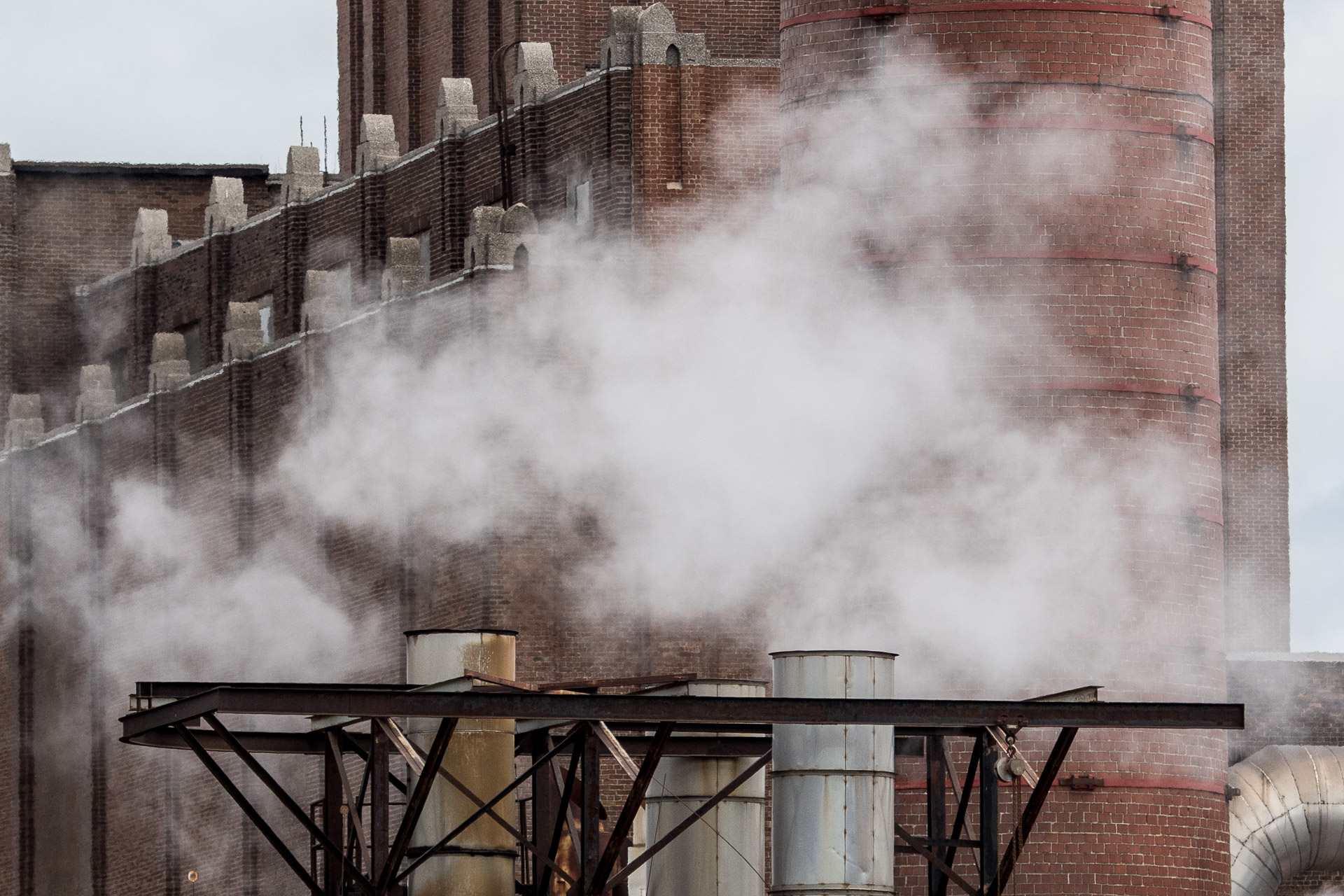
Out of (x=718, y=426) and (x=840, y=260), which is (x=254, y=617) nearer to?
(x=718, y=426)

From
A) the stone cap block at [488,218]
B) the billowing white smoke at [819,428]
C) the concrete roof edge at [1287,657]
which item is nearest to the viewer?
the billowing white smoke at [819,428]

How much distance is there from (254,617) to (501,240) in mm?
7017

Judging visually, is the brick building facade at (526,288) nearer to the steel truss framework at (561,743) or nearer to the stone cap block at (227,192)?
the stone cap block at (227,192)

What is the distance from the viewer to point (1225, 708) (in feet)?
68.4

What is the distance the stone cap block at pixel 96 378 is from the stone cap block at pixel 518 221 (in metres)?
10.3

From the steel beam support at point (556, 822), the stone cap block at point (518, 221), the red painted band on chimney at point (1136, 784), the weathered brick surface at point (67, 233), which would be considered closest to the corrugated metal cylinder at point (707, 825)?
the steel beam support at point (556, 822)

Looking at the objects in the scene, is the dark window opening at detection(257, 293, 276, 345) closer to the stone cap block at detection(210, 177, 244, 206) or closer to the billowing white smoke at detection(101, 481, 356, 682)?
the stone cap block at detection(210, 177, 244, 206)

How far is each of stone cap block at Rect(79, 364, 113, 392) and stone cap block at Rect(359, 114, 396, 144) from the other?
536 centimetres

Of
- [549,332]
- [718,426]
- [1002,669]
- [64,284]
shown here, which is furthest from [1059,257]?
[64,284]

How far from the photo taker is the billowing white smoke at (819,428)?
2619 cm

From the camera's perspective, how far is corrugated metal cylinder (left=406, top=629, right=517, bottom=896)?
21516mm

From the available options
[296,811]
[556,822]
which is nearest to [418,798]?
[296,811]

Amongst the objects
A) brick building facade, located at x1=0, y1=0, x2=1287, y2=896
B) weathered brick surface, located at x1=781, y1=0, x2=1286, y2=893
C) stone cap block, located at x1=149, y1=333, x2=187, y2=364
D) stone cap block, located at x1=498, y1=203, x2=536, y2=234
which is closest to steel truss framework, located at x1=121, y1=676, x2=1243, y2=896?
weathered brick surface, located at x1=781, y1=0, x2=1286, y2=893

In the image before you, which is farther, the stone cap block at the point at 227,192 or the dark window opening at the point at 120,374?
the dark window opening at the point at 120,374
